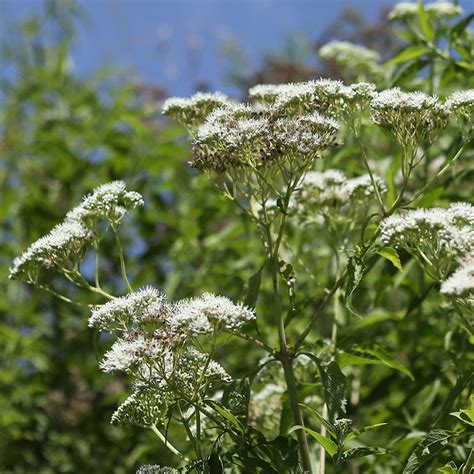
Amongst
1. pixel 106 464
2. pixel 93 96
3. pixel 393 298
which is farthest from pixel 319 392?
pixel 93 96

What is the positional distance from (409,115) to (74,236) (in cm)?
119

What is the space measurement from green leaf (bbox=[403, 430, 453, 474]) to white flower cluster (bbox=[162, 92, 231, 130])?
1382 mm

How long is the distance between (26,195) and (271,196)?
10.4ft

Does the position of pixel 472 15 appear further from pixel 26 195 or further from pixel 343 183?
pixel 26 195

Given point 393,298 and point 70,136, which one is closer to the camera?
point 393,298

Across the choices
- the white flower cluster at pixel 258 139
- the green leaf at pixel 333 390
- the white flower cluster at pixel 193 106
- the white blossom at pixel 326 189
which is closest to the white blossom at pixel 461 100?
the white flower cluster at pixel 258 139

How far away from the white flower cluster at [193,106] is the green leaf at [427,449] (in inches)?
54.4

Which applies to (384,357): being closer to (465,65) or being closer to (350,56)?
(465,65)

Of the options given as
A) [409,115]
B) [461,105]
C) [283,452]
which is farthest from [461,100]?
[283,452]

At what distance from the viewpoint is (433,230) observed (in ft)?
8.15

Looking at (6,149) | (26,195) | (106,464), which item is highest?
(6,149)

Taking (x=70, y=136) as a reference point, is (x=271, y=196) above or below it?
below

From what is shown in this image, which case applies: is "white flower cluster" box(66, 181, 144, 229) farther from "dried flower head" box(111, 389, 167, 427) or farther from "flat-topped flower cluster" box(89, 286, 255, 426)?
"dried flower head" box(111, 389, 167, 427)

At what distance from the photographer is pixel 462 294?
7.05 feet
